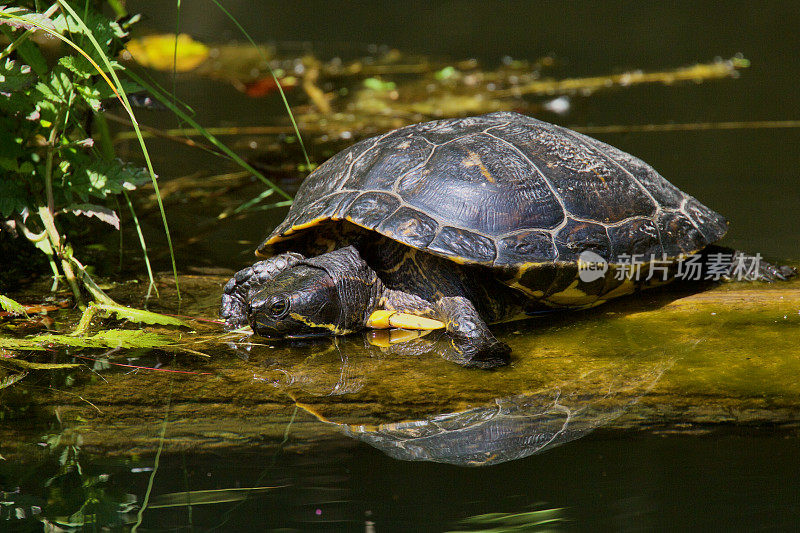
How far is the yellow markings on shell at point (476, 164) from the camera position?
133 inches

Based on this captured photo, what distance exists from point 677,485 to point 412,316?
64.8 inches

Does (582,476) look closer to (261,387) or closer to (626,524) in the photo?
(626,524)

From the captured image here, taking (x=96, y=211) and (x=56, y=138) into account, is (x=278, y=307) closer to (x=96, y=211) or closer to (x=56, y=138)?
(x=96, y=211)

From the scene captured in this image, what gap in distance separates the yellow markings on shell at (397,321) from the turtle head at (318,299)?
0.04m

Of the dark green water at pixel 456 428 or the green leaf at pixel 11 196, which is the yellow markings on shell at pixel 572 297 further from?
the green leaf at pixel 11 196

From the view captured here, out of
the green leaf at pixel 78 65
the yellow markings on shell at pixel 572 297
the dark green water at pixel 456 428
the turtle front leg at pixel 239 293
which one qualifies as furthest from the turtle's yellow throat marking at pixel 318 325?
the green leaf at pixel 78 65

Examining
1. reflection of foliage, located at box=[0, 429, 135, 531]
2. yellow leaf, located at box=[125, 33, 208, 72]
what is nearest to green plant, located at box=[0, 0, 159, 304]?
reflection of foliage, located at box=[0, 429, 135, 531]

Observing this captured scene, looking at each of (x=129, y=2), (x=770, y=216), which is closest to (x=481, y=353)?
(x=770, y=216)

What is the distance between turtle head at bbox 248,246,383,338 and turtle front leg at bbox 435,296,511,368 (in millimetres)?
386

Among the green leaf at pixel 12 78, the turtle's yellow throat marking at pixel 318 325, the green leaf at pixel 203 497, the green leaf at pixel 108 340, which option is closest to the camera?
the green leaf at pixel 203 497

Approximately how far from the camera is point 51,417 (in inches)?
94.0

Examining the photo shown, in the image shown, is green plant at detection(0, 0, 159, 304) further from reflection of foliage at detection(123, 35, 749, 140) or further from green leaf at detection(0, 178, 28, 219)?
reflection of foliage at detection(123, 35, 749, 140)

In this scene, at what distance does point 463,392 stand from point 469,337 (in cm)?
42

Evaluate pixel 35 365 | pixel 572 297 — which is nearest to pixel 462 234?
pixel 572 297
